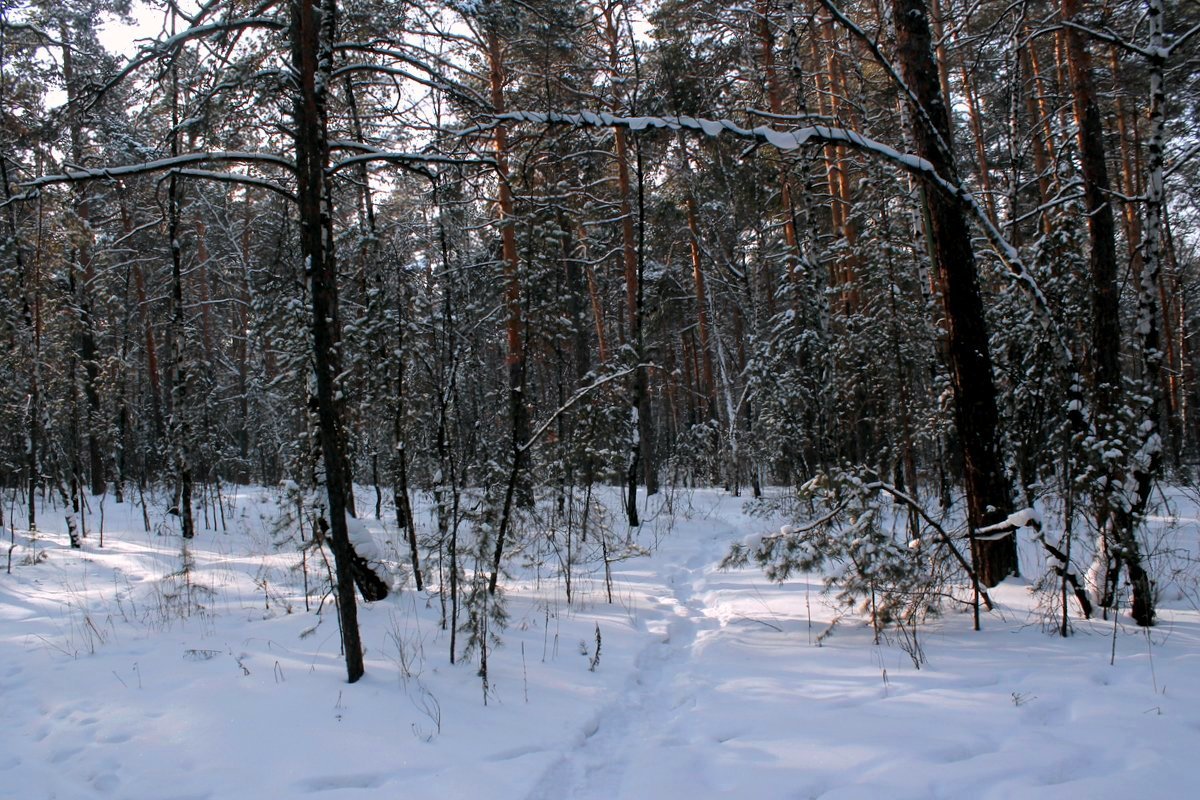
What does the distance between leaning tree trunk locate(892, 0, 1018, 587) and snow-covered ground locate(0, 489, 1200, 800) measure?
38.4 inches

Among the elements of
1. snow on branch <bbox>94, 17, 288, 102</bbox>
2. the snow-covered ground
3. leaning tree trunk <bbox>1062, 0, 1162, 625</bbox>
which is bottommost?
the snow-covered ground

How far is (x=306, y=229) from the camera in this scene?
4.06 metres

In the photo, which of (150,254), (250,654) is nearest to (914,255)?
(250,654)

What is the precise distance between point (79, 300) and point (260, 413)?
13.3 m

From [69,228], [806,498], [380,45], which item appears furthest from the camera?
[69,228]

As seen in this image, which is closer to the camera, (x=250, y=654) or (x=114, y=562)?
(x=250, y=654)

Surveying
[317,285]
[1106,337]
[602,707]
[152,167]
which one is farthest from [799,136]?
[1106,337]

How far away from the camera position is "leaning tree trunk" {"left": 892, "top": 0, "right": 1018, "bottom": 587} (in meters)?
5.19

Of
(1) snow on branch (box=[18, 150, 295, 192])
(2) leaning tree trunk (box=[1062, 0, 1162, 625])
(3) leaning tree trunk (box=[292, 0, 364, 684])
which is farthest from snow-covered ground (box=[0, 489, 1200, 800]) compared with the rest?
(1) snow on branch (box=[18, 150, 295, 192])

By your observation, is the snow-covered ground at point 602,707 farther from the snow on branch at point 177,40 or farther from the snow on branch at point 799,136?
the snow on branch at point 177,40

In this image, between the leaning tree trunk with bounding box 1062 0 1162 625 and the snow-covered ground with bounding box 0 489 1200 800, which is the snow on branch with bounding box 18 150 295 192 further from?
the leaning tree trunk with bounding box 1062 0 1162 625

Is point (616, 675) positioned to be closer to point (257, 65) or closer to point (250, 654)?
point (250, 654)

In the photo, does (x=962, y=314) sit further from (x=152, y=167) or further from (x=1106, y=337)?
(x=152, y=167)

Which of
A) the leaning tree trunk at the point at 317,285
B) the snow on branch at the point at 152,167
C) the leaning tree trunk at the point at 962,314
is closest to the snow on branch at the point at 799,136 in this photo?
the leaning tree trunk at the point at 962,314
